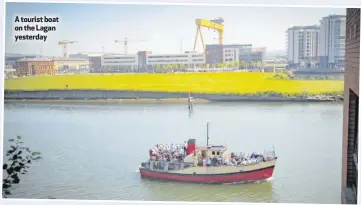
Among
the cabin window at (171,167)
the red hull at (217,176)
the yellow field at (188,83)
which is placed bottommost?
the red hull at (217,176)

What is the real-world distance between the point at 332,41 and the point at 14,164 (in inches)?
120

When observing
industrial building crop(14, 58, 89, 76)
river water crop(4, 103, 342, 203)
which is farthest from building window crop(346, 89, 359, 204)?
industrial building crop(14, 58, 89, 76)

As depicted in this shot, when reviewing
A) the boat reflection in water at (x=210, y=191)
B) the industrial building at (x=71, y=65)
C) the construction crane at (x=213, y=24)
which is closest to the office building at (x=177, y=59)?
the construction crane at (x=213, y=24)

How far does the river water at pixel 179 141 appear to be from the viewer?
584cm

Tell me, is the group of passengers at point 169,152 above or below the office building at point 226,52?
below

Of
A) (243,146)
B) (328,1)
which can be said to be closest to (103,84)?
(243,146)

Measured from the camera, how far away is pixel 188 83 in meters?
6.12

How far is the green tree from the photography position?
5691 mm

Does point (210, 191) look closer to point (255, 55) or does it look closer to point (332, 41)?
point (255, 55)

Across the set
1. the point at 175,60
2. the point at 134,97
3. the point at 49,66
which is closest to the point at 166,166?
the point at 134,97

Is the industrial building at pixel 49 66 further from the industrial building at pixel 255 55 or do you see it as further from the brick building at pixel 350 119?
the brick building at pixel 350 119

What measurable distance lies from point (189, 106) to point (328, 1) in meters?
1.57

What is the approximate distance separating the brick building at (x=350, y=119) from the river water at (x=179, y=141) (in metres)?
0.23

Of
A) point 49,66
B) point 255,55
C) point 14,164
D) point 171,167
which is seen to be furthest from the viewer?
point 49,66
